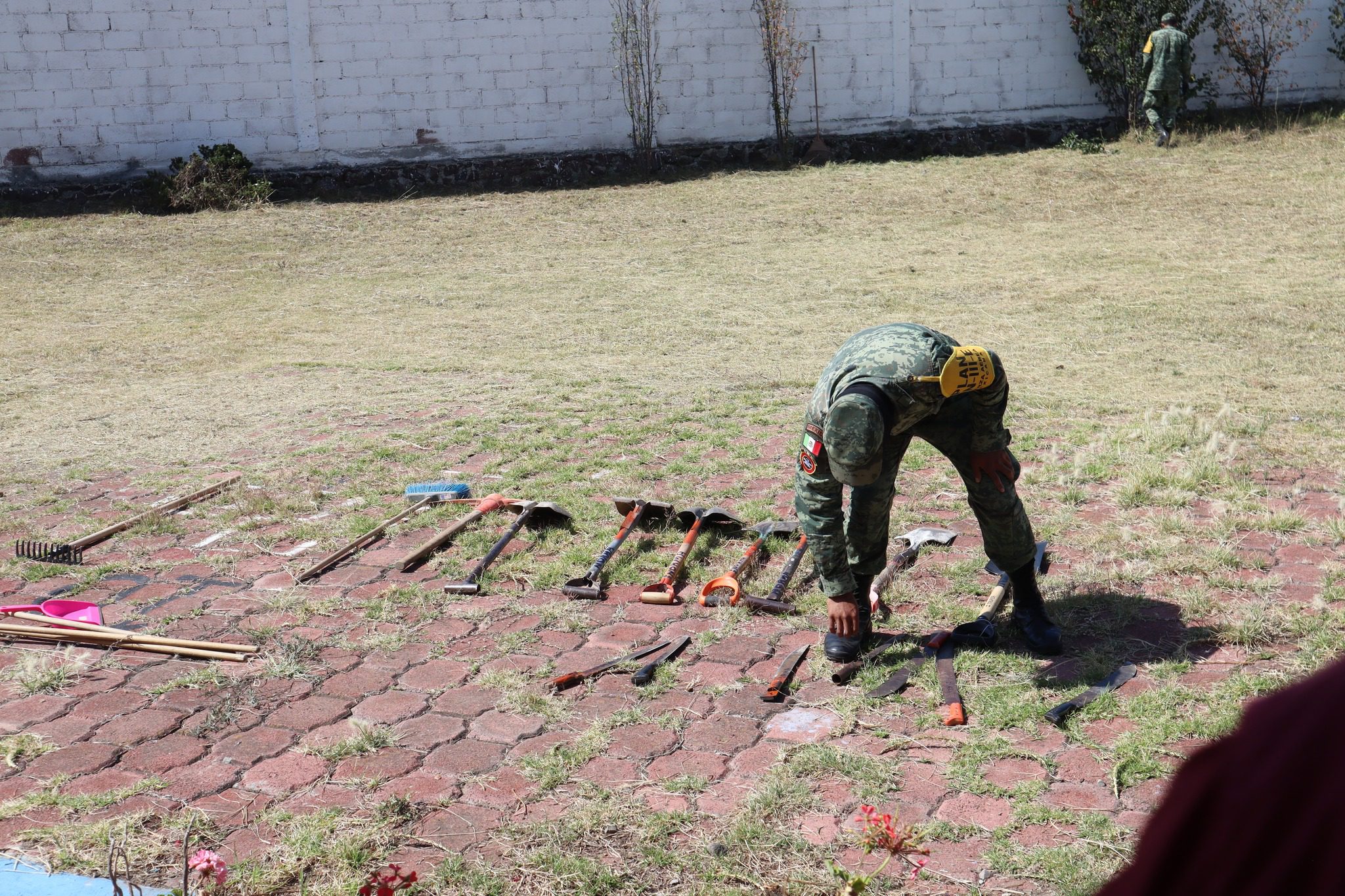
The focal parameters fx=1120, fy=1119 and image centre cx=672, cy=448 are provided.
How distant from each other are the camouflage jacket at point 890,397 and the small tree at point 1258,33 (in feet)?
52.4

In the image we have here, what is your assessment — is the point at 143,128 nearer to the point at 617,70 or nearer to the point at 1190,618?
the point at 617,70

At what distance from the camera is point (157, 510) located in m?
6.38

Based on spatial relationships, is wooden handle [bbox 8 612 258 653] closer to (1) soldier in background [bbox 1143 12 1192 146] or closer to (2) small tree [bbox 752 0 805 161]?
(2) small tree [bbox 752 0 805 161]

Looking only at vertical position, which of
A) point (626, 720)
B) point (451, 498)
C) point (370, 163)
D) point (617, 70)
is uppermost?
point (617, 70)

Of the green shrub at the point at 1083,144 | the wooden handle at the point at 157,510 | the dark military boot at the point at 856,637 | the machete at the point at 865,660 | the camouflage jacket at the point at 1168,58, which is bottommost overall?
the machete at the point at 865,660

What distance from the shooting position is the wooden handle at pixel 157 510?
5.95 metres

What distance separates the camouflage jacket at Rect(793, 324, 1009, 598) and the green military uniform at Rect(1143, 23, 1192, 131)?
14155mm

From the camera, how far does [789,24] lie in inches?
667

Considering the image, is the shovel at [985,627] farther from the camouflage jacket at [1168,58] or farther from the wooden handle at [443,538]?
the camouflage jacket at [1168,58]

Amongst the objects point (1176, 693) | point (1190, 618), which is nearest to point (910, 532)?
point (1190, 618)

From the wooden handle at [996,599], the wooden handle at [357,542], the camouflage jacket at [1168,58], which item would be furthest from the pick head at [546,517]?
the camouflage jacket at [1168,58]

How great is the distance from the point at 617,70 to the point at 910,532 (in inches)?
517

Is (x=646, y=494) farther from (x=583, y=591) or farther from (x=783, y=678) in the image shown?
(x=783, y=678)

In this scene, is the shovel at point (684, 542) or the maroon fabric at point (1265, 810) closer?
the maroon fabric at point (1265, 810)
